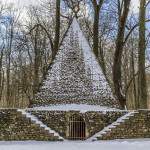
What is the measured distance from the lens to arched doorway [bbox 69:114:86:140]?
23.9m

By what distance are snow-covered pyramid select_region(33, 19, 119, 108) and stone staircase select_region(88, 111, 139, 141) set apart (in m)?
1.92

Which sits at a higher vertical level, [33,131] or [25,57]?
[25,57]

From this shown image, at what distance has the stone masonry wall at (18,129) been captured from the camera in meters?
23.3

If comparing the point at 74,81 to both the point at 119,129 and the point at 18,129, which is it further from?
the point at 18,129

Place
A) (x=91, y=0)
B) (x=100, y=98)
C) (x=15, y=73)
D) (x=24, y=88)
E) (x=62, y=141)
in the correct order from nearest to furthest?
(x=62, y=141) < (x=100, y=98) < (x=91, y=0) < (x=24, y=88) < (x=15, y=73)

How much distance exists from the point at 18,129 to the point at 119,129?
16.8ft

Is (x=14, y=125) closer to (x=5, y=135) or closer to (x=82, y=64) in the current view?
(x=5, y=135)

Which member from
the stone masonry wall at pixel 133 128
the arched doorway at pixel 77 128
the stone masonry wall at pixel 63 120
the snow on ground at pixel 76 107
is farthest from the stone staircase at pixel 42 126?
the stone masonry wall at pixel 133 128

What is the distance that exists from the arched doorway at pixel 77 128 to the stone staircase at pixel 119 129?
643 millimetres

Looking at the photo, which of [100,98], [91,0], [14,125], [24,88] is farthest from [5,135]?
[24,88]

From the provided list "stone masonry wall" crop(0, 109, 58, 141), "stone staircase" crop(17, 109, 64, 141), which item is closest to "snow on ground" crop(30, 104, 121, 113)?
"stone staircase" crop(17, 109, 64, 141)

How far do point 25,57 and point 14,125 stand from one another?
77.8 feet

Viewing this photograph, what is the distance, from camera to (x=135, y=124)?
24469 millimetres

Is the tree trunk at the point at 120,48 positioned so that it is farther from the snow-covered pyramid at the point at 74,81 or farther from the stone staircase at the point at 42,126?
the stone staircase at the point at 42,126
